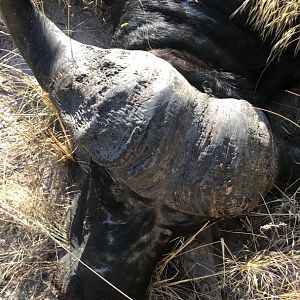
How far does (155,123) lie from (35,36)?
0.57 m

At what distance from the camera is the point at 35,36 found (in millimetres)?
2314

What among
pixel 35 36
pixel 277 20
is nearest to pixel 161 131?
pixel 35 36

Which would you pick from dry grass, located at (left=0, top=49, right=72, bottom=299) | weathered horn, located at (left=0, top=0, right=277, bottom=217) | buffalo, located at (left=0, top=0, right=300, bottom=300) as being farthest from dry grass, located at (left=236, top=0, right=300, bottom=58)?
dry grass, located at (left=0, top=49, right=72, bottom=299)

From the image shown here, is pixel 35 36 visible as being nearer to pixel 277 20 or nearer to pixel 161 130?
pixel 161 130

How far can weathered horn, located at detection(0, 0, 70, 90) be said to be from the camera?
89.3 inches

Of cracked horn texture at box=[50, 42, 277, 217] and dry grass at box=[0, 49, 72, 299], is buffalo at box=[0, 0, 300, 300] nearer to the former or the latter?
cracked horn texture at box=[50, 42, 277, 217]

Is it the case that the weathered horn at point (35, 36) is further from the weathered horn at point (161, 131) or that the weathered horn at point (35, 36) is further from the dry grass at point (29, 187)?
the dry grass at point (29, 187)

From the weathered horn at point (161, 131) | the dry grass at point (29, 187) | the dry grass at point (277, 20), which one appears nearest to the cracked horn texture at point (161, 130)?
the weathered horn at point (161, 131)

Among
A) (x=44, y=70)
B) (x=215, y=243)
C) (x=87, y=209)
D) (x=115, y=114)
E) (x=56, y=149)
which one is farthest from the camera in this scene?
(x=56, y=149)

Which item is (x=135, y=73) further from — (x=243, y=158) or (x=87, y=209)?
(x=87, y=209)

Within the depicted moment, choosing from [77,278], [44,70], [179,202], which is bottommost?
[77,278]

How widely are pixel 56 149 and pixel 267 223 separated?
0.93 m

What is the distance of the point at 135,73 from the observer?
203 centimetres


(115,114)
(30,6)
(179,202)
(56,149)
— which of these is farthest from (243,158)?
(56,149)
